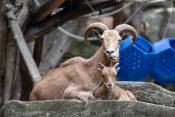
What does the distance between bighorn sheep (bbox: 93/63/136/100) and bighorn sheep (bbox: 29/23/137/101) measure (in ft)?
0.26

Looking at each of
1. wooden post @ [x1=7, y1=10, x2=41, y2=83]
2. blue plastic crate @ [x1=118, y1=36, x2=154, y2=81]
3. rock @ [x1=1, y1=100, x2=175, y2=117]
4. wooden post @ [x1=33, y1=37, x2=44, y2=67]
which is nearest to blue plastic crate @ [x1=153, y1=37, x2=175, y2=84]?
blue plastic crate @ [x1=118, y1=36, x2=154, y2=81]

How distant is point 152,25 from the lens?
17906mm

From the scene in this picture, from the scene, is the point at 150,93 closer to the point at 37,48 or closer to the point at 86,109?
the point at 86,109

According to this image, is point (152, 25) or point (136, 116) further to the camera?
point (152, 25)

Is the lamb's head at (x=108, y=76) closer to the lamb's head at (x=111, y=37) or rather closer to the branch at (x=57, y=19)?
the lamb's head at (x=111, y=37)

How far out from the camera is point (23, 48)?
7.64 metres

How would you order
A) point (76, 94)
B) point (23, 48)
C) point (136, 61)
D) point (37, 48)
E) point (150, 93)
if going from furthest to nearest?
point (136, 61), point (37, 48), point (23, 48), point (150, 93), point (76, 94)

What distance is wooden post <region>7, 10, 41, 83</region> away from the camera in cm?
738

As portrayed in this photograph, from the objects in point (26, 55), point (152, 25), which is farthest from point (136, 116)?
point (152, 25)

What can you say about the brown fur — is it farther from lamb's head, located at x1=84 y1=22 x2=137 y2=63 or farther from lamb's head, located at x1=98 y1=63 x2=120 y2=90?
lamb's head, located at x1=84 y1=22 x2=137 y2=63

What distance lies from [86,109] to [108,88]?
0.27m

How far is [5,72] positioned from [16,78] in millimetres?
327

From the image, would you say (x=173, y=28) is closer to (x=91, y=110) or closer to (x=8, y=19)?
(x=8, y=19)

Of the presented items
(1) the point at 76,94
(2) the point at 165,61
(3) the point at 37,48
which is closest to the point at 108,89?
(1) the point at 76,94
